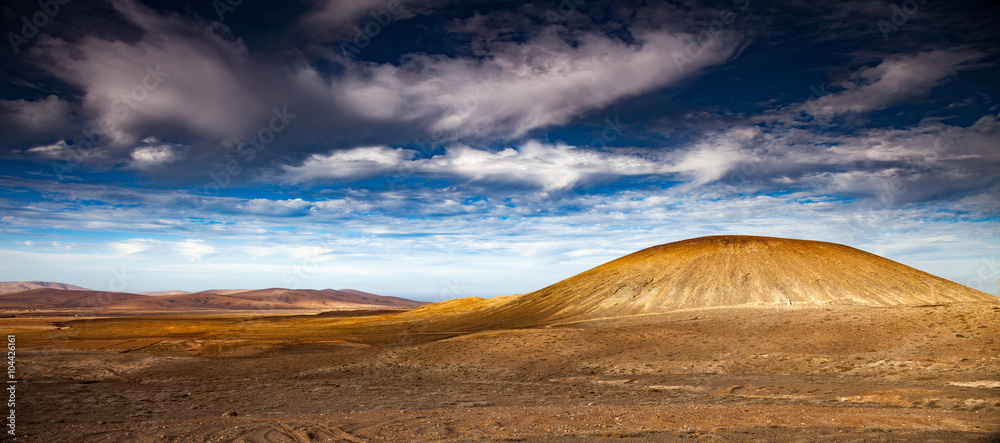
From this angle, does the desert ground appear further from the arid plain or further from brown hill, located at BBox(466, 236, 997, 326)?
brown hill, located at BBox(466, 236, 997, 326)

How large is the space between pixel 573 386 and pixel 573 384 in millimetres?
613

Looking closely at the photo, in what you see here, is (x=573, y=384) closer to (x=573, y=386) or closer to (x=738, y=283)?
(x=573, y=386)

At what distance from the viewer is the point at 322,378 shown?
77.1ft

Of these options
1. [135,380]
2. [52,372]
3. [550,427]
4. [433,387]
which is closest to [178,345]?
[52,372]

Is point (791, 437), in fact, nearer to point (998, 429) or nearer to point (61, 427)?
point (998, 429)

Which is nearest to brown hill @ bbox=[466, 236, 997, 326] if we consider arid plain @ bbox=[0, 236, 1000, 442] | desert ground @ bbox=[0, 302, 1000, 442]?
arid plain @ bbox=[0, 236, 1000, 442]

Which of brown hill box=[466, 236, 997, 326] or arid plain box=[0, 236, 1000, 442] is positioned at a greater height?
brown hill box=[466, 236, 997, 326]

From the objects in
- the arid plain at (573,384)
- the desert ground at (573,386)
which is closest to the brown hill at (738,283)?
the arid plain at (573,384)

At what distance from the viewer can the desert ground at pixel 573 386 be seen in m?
11.5

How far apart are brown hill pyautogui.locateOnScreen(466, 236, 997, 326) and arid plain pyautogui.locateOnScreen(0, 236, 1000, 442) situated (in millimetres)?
14874

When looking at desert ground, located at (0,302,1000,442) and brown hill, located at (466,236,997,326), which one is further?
brown hill, located at (466,236,997,326)

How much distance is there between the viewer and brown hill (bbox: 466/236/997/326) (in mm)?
56312

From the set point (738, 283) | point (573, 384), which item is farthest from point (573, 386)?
point (738, 283)

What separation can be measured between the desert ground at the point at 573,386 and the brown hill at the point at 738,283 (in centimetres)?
2199
